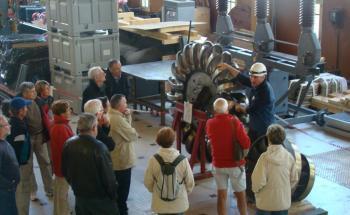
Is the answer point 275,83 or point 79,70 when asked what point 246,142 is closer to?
point 275,83

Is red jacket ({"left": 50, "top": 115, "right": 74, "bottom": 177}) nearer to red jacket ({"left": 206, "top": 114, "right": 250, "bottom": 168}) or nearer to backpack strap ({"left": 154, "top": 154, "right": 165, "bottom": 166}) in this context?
backpack strap ({"left": 154, "top": 154, "right": 165, "bottom": 166})

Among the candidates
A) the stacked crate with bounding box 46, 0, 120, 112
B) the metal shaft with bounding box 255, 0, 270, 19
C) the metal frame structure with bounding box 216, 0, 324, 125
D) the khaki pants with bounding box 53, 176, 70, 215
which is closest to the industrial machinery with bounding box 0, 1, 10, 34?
the stacked crate with bounding box 46, 0, 120, 112

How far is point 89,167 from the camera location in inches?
186

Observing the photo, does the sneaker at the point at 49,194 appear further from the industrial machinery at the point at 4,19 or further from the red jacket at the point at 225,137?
the industrial machinery at the point at 4,19

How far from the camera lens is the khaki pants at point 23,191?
5.99 metres

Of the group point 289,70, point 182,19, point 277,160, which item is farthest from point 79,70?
point 277,160

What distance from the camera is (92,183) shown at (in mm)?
4789

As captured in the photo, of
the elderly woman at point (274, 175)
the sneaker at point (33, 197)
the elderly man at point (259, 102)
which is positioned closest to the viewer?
the elderly woman at point (274, 175)

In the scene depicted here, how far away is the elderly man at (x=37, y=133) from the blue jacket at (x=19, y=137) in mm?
511

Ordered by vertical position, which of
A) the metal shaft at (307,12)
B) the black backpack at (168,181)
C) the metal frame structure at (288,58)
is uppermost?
the metal shaft at (307,12)

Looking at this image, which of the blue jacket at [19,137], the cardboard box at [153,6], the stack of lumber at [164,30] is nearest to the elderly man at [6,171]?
the blue jacket at [19,137]

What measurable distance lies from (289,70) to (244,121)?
1.94 m

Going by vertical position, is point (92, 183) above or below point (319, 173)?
above

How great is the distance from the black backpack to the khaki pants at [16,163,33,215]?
71.0 inches
